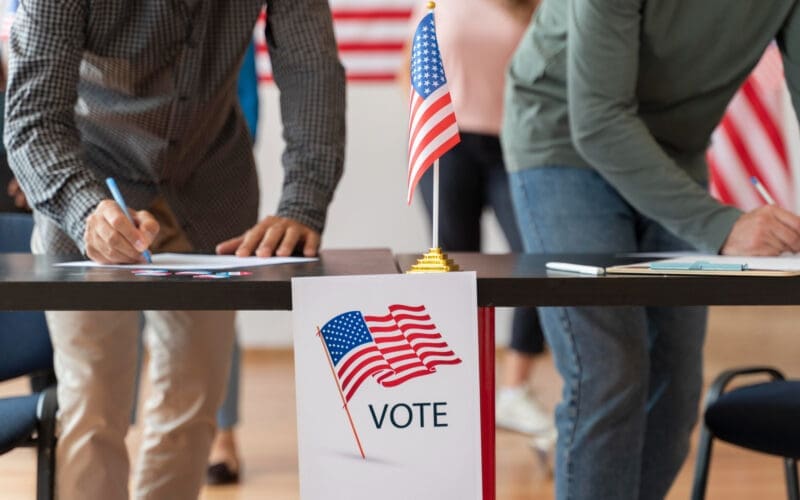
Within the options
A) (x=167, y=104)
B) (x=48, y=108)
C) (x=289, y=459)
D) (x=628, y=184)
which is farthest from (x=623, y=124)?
(x=289, y=459)

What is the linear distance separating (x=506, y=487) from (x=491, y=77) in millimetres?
1151

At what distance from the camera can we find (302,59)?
184 cm

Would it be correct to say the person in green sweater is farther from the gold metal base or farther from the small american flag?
the gold metal base

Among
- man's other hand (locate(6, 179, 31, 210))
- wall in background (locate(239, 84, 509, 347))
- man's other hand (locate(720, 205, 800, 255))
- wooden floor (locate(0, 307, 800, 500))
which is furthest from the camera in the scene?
wall in background (locate(239, 84, 509, 347))

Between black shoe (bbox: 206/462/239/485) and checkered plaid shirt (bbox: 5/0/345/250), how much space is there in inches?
45.5

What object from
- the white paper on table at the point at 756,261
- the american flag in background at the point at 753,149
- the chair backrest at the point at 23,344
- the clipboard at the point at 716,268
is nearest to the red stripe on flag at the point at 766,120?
the american flag in background at the point at 753,149

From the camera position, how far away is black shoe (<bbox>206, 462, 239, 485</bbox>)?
9.44 feet

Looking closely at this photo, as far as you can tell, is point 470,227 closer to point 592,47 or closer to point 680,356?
point 680,356

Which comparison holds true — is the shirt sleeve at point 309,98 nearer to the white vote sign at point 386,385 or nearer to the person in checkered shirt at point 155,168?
the person in checkered shirt at point 155,168

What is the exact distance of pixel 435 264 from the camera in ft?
4.21

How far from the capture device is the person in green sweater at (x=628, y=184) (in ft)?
5.26

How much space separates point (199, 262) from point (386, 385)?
0.37m

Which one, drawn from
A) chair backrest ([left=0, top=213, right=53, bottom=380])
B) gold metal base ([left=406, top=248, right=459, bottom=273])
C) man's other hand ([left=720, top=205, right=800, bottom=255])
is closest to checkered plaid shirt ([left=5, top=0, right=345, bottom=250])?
chair backrest ([left=0, top=213, right=53, bottom=380])

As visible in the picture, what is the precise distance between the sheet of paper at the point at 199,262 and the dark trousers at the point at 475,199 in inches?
63.5
